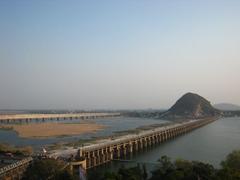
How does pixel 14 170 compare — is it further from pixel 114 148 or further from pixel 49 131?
pixel 49 131

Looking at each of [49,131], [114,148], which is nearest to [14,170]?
[114,148]

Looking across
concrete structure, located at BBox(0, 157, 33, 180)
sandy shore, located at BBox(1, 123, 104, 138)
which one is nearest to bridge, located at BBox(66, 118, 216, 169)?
concrete structure, located at BBox(0, 157, 33, 180)

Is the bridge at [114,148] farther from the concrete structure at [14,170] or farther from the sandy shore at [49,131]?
the sandy shore at [49,131]

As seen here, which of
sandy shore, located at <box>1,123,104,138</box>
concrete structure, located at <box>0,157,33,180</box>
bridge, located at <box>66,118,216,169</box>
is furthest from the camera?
sandy shore, located at <box>1,123,104,138</box>

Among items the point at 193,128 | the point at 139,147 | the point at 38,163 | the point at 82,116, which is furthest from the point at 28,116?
the point at 38,163

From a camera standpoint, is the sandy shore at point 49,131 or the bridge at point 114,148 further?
the sandy shore at point 49,131

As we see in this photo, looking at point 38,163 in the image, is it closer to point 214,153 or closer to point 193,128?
point 214,153

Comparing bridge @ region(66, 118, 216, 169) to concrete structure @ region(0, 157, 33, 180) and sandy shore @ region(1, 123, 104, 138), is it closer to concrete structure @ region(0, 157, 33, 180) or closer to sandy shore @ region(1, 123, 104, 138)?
concrete structure @ region(0, 157, 33, 180)

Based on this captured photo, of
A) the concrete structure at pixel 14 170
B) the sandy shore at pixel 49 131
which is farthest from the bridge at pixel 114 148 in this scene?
the sandy shore at pixel 49 131
